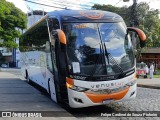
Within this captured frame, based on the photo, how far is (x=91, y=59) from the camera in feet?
33.2

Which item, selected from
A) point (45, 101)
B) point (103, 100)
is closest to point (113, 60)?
point (103, 100)

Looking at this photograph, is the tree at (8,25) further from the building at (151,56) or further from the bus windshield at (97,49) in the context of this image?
the bus windshield at (97,49)

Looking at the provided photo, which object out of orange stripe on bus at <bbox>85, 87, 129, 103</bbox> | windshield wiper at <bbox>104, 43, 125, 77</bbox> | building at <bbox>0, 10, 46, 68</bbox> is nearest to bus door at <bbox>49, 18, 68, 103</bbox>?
orange stripe on bus at <bbox>85, 87, 129, 103</bbox>

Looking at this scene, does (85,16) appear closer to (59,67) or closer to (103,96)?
(59,67)

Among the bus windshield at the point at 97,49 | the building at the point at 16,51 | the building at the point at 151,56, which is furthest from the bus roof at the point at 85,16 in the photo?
the building at the point at 16,51

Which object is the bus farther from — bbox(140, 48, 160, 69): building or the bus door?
bbox(140, 48, 160, 69): building

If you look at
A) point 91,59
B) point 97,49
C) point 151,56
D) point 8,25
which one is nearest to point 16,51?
point 8,25

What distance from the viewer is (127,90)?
10.3 meters

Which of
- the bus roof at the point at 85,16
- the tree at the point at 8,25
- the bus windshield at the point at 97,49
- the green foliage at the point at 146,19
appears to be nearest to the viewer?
the bus windshield at the point at 97,49

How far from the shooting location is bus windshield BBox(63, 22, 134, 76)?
32.9 ft

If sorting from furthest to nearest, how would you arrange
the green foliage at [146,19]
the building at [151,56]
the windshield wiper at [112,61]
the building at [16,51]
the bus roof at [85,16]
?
the building at [16,51]
the building at [151,56]
the green foliage at [146,19]
the bus roof at [85,16]
the windshield wiper at [112,61]

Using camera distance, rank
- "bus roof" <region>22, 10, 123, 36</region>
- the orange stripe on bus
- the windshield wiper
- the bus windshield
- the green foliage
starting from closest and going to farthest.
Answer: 1. the orange stripe on bus
2. the bus windshield
3. the windshield wiper
4. "bus roof" <region>22, 10, 123, 36</region>
5. the green foliage

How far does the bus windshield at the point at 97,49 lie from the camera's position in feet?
32.9

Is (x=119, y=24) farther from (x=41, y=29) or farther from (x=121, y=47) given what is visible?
(x=41, y=29)
